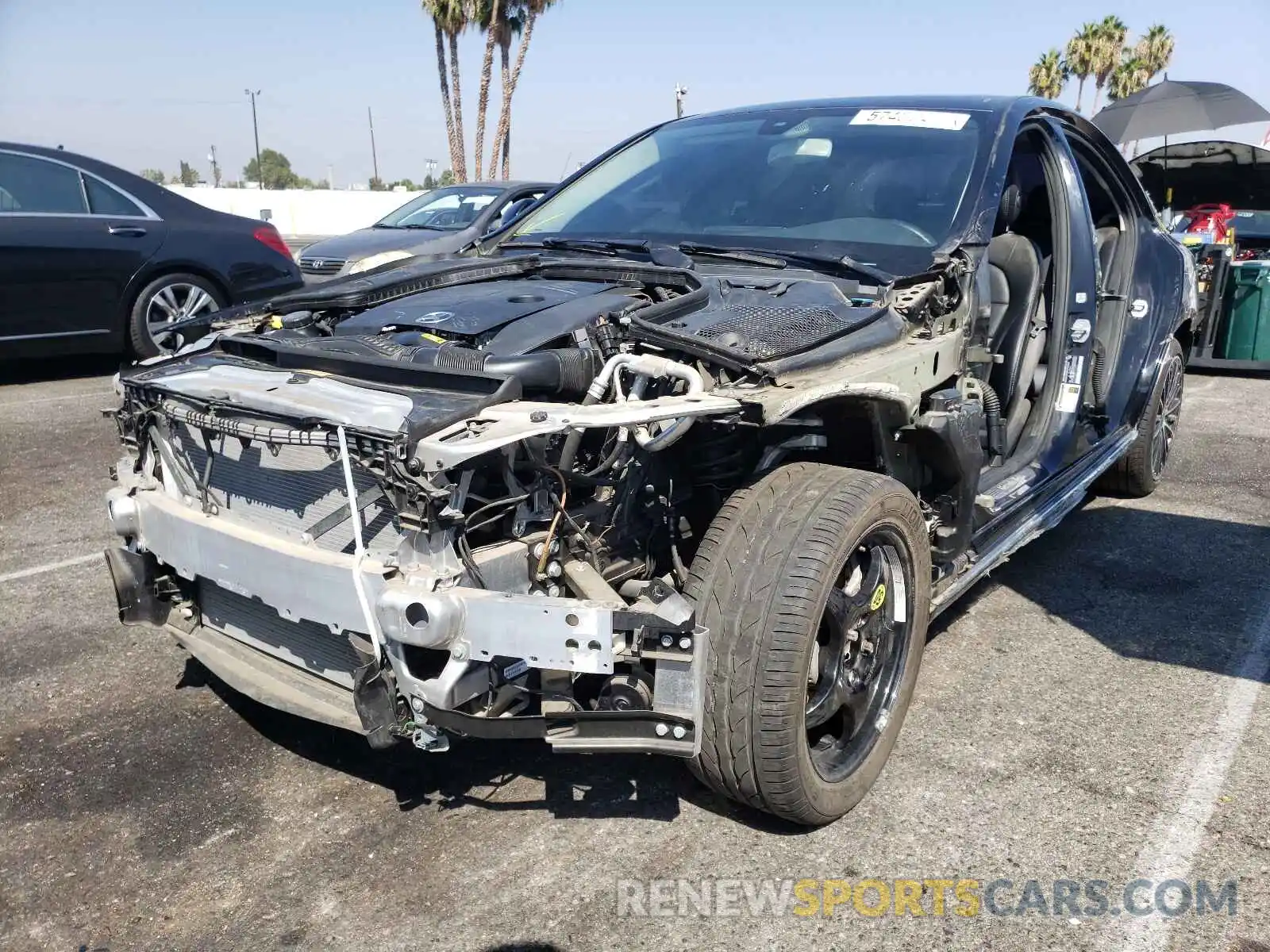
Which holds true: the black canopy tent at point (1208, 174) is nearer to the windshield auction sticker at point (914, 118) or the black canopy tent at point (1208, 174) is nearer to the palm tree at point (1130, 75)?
the windshield auction sticker at point (914, 118)

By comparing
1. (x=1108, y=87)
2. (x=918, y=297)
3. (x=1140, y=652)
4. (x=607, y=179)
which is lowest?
(x=1140, y=652)

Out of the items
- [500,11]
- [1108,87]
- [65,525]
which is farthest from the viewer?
[1108,87]

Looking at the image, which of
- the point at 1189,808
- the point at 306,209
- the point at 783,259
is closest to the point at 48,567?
the point at 783,259

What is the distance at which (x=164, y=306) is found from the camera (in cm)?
808

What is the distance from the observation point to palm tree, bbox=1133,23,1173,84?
4275 centimetres

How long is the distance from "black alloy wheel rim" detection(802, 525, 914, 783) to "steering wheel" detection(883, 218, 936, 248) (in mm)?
1128

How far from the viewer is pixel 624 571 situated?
8.55 feet

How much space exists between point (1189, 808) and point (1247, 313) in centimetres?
759

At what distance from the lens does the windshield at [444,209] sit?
10.8 meters

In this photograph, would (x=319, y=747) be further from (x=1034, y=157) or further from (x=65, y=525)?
(x=1034, y=157)

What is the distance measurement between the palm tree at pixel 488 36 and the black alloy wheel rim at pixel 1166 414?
85.2ft

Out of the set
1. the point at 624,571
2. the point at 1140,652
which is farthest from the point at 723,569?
the point at 1140,652

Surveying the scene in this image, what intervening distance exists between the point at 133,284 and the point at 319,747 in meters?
6.17

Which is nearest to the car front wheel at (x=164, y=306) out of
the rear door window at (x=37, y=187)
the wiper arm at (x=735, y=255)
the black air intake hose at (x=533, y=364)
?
the rear door window at (x=37, y=187)
